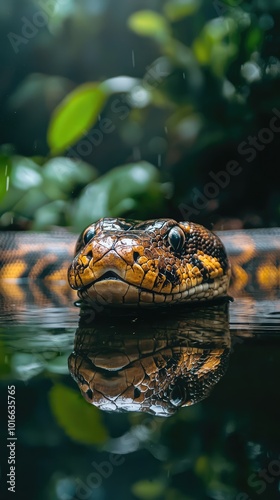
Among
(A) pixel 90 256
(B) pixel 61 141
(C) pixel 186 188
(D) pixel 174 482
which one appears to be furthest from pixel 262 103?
(D) pixel 174 482

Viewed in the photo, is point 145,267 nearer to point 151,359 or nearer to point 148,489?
point 151,359

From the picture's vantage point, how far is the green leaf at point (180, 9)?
18.1 ft

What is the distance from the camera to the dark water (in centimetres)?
93

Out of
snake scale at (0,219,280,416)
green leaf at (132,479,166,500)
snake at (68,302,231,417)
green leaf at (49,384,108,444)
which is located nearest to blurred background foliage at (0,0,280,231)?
snake scale at (0,219,280,416)

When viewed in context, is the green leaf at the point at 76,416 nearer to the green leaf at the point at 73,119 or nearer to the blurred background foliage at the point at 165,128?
the blurred background foliage at the point at 165,128

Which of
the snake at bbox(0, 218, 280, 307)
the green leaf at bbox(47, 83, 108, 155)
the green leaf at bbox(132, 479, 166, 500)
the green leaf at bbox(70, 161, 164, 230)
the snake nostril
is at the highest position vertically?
the green leaf at bbox(132, 479, 166, 500)

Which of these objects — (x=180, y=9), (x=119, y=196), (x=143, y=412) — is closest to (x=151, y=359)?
(x=143, y=412)

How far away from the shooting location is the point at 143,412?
3.99ft

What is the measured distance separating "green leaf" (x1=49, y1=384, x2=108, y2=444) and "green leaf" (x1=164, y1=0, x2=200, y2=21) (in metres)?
4.78

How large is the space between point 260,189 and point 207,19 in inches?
60.8

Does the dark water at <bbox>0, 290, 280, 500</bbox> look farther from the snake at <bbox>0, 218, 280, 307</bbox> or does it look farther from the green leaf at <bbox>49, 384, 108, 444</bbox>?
the snake at <bbox>0, 218, 280, 307</bbox>

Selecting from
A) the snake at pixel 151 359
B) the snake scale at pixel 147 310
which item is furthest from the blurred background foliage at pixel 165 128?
the snake at pixel 151 359

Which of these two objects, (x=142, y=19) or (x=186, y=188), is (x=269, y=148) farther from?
(x=142, y=19)

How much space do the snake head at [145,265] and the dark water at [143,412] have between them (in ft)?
0.47
